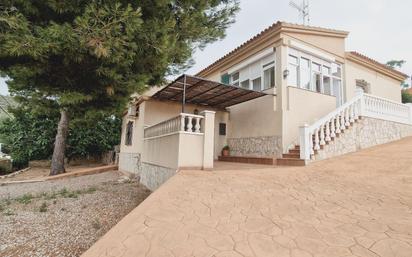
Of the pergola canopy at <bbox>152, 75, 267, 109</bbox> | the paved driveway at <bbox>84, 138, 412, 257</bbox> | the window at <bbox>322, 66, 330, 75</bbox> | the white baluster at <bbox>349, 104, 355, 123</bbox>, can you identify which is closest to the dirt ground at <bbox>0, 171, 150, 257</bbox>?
the paved driveway at <bbox>84, 138, 412, 257</bbox>

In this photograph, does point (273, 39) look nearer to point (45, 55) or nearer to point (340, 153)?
point (340, 153)

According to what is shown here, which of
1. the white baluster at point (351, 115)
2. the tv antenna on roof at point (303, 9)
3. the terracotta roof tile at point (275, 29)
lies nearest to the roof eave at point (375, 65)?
the terracotta roof tile at point (275, 29)

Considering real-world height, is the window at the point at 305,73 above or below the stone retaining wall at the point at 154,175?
above

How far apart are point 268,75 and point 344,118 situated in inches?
147

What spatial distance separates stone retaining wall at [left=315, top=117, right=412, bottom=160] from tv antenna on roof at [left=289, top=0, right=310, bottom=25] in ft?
26.3

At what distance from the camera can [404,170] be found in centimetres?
601

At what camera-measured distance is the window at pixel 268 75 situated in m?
10.4

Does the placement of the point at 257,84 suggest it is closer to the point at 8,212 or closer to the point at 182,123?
the point at 182,123

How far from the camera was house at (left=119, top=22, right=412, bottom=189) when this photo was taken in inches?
322

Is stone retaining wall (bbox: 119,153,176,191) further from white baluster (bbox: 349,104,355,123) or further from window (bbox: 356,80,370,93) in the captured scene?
window (bbox: 356,80,370,93)

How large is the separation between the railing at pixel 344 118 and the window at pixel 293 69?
2.26 meters

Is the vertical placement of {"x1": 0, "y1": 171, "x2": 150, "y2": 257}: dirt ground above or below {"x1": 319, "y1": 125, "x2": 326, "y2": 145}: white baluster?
below

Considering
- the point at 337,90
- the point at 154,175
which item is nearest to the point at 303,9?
the point at 337,90

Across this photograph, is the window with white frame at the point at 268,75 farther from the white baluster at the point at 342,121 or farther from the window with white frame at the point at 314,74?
the white baluster at the point at 342,121
